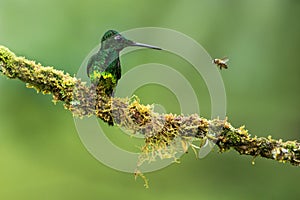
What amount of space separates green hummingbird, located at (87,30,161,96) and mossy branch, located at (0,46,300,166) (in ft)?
0.24

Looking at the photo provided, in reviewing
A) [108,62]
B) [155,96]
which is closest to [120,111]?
[108,62]

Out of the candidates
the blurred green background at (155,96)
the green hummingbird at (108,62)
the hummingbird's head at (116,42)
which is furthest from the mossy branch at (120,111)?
the blurred green background at (155,96)

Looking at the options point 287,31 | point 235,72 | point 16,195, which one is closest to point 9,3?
point 16,195

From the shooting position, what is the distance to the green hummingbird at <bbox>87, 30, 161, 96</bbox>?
5.11 feet

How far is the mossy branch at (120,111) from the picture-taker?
1.41m

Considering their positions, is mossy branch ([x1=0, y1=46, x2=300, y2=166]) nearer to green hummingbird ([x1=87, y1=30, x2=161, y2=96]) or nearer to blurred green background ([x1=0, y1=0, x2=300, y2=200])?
green hummingbird ([x1=87, y1=30, x2=161, y2=96])

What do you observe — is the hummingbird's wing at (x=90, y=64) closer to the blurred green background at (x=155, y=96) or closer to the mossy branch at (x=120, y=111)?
the mossy branch at (x=120, y=111)

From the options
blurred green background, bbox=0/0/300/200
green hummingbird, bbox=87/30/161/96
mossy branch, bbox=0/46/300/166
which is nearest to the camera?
mossy branch, bbox=0/46/300/166

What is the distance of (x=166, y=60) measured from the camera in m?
4.59

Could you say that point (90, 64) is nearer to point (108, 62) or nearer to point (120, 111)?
point (108, 62)

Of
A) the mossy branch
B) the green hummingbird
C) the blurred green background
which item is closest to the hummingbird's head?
the green hummingbird

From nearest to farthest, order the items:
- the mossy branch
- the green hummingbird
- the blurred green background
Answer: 1. the mossy branch
2. the green hummingbird
3. the blurred green background

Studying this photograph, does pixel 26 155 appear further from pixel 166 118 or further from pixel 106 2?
pixel 166 118

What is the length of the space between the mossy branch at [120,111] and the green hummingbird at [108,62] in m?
0.07
